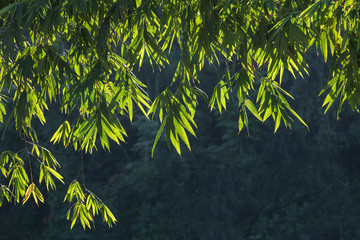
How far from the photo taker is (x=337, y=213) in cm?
1330

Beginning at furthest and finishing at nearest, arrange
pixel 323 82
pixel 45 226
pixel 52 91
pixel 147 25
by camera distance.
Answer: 1. pixel 45 226
2. pixel 323 82
3. pixel 52 91
4. pixel 147 25

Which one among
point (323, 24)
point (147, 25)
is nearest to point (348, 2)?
point (323, 24)

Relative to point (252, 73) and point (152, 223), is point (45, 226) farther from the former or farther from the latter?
point (252, 73)

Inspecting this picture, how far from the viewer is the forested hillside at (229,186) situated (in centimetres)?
1308

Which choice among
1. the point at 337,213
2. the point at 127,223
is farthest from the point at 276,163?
the point at 127,223

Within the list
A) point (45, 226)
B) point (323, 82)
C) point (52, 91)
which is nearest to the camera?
point (52, 91)

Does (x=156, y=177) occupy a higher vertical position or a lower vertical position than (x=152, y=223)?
higher

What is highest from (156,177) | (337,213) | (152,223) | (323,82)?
(323,82)

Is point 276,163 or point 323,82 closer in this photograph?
point 323,82

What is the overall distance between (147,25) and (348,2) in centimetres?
117

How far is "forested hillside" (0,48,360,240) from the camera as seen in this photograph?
515 inches

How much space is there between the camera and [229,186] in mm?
13570

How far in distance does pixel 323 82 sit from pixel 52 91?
9.72 m

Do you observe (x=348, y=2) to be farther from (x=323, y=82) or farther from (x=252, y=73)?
(x=323, y=82)
